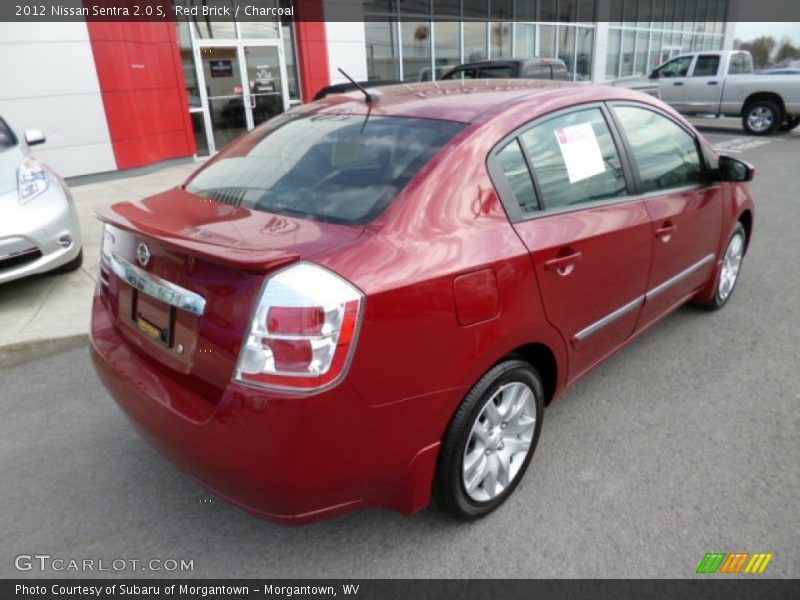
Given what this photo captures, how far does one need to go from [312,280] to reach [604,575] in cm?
150

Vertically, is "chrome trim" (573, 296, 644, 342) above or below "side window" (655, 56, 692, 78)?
below

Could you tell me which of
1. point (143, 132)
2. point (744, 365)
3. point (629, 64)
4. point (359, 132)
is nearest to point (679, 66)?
point (629, 64)

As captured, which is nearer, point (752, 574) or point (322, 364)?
point (322, 364)

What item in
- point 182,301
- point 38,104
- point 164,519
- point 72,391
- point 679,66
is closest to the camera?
point 182,301

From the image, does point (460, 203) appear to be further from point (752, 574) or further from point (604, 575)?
point (752, 574)

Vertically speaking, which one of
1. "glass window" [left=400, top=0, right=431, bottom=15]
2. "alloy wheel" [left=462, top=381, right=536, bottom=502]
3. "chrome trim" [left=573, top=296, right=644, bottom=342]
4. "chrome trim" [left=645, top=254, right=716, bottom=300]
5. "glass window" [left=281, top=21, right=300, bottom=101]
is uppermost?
"glass window" [left=400, top=0, right=431, bottom=15]

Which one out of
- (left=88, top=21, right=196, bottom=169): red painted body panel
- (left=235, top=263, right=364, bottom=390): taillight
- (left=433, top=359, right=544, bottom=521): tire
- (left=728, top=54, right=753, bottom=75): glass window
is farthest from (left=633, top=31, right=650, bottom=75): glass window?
(left=235, top=263, right=364, bottom=390): taillight

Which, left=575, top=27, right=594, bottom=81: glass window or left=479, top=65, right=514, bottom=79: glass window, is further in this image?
left=575, top=27, right=594, bottom=81: glass window

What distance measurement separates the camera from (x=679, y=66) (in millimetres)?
15219

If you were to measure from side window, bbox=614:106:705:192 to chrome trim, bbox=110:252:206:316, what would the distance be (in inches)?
88.3

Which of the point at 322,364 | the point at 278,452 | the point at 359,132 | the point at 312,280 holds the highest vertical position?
the point at 359,132

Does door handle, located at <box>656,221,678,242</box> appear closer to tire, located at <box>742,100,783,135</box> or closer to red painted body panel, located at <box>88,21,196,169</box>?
red painted body panel, located at <box>88,21,196,169</box>

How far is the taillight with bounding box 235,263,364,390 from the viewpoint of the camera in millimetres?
1716

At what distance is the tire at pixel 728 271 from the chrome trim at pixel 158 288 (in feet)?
11.7
